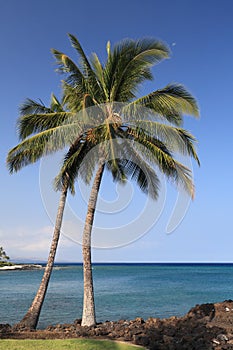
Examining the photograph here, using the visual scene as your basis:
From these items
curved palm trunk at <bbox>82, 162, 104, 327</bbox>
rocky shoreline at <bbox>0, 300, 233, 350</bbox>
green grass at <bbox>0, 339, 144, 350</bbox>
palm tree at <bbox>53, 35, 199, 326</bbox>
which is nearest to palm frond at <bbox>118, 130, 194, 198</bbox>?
palm tree at <bbox>53, 35, 199, 326</bbox>

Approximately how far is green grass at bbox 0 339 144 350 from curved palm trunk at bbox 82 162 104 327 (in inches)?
123

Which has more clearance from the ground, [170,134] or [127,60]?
[127,60]

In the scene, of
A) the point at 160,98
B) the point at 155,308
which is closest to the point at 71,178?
the point at 160,98

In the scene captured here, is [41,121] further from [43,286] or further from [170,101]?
[43,286]

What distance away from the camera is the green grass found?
8.68 meters

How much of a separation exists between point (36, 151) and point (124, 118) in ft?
13.0

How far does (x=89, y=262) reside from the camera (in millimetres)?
13281

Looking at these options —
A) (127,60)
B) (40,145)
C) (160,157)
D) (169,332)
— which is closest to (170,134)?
(160,157)

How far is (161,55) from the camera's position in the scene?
13953 mm

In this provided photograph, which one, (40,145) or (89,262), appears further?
(40,145)

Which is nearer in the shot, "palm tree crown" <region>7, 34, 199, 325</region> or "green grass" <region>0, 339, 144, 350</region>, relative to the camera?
"green grass" <region>0, 339, 144, 350</region>

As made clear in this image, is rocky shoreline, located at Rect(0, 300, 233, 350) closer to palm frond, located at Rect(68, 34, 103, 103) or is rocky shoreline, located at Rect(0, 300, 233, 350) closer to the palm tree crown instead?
the palm tree crown

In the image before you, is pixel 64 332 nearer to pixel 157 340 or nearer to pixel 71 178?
pixel 157 340

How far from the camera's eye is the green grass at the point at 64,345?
8.68m
